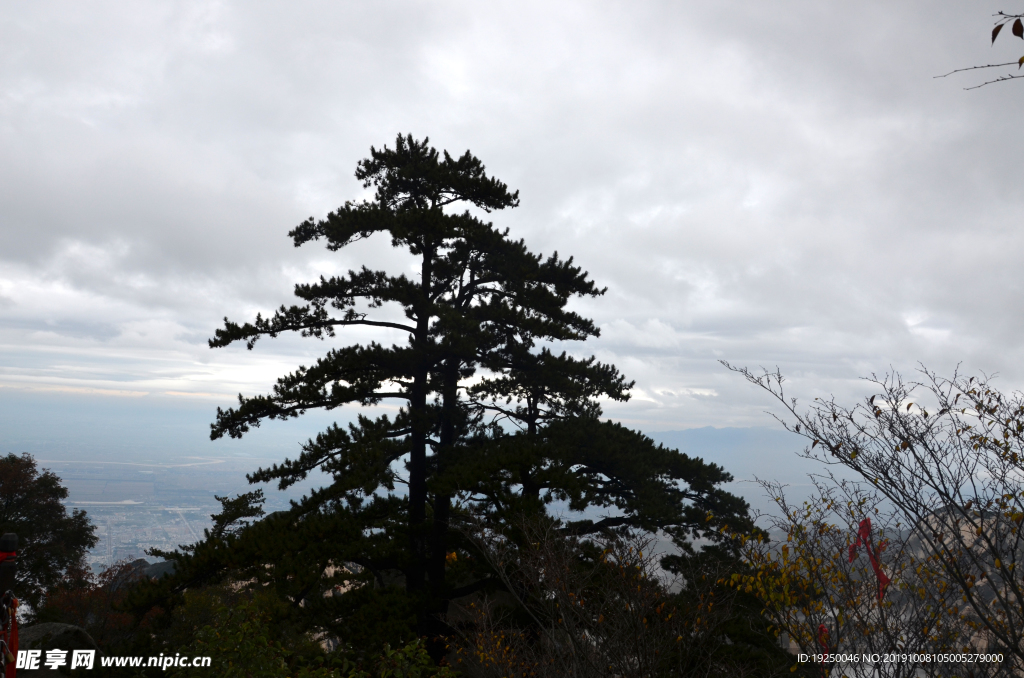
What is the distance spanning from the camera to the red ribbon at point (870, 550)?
577 centimetres

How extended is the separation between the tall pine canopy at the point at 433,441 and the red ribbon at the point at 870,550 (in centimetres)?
529

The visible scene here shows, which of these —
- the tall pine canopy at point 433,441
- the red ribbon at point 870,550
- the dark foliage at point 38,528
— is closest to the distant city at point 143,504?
the dark foliage at point 38,528

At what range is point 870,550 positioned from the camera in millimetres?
6043

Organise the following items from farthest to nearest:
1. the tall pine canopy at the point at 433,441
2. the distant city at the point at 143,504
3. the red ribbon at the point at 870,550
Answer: the distant city at the point at 143,504 → the tall pine canopy at the point at 433,441 → the red ribbon at the point at 870,550

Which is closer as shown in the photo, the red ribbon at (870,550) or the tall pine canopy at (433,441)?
the red ribbon at (870,550)

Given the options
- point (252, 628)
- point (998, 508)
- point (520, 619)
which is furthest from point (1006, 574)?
point (520, 619)

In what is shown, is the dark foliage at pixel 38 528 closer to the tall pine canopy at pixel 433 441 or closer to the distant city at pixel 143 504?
the tall pine canopy at pixel 433 441

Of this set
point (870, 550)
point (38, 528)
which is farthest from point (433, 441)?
point (38, 528)

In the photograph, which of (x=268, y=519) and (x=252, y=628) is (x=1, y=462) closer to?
(x=268, y=519)

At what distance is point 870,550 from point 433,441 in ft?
32.1

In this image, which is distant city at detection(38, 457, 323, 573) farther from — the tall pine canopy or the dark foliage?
the tall pine canopy

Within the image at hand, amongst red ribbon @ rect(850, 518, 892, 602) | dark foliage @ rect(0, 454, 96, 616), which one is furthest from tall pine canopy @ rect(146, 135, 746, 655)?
dark foliage @ rect(0, 454, 96, 616)

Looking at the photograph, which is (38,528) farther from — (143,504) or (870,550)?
(143,504)

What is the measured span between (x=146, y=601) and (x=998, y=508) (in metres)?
11.6
